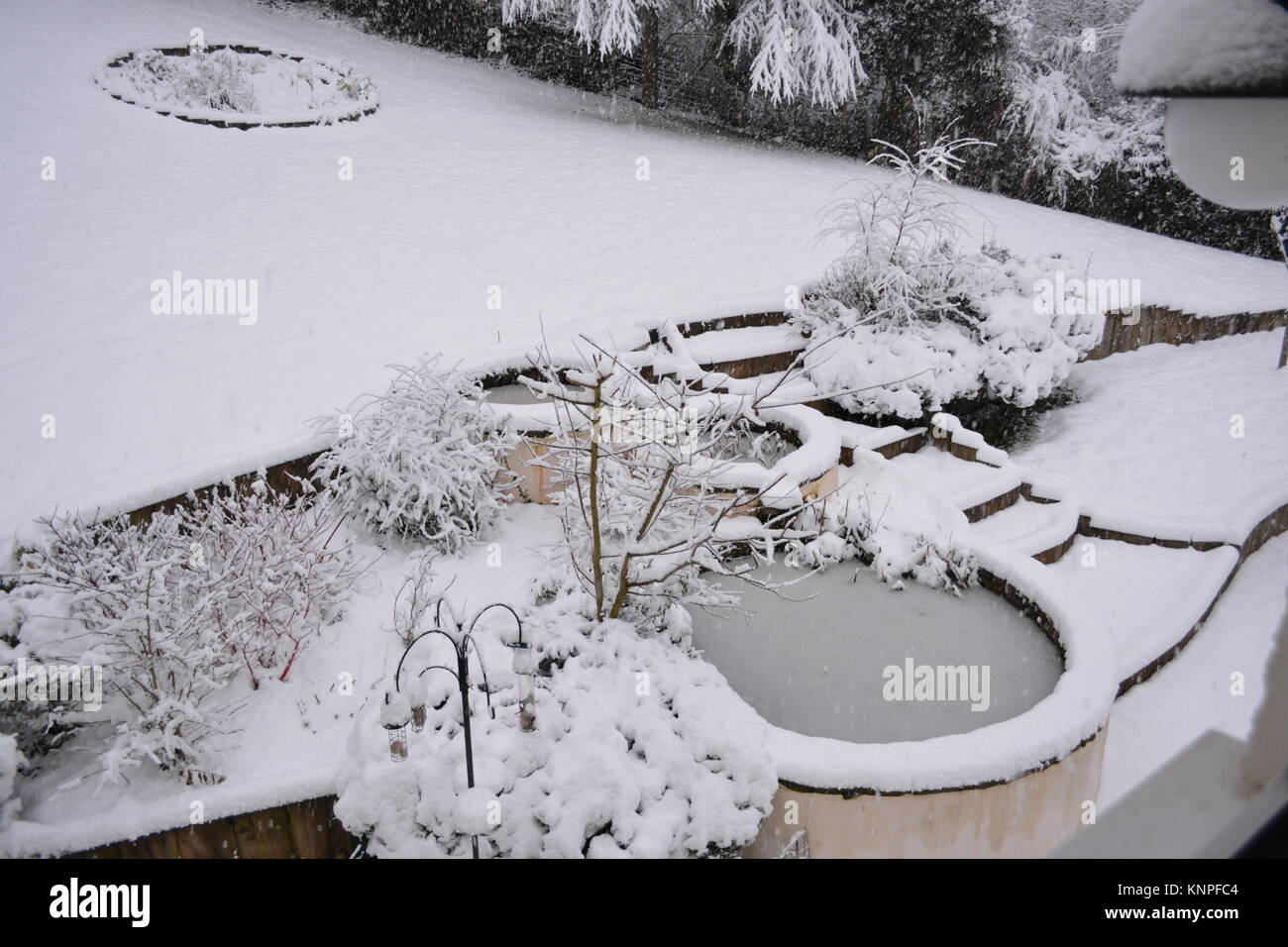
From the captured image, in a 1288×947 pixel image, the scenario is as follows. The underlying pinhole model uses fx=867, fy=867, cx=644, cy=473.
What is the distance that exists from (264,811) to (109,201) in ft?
28.2

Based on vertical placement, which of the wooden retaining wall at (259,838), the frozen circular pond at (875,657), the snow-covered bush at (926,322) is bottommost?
the wooden retaining wall at (259,838)

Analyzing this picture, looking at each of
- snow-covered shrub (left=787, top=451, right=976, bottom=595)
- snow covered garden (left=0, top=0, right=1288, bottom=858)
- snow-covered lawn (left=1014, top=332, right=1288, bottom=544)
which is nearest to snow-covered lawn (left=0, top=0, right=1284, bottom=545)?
snow covered garden (left=0, top=0, right=1288, bottom=858)

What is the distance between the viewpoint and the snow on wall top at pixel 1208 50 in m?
1.01

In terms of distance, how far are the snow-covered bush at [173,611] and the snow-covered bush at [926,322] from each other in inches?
206

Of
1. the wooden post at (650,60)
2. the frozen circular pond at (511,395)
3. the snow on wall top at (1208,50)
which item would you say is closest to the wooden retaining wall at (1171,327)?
the frozen circular pond at (511,395)

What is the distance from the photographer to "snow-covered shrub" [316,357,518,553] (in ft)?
17.3

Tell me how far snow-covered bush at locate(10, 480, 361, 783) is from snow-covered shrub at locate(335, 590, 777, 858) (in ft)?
2.64

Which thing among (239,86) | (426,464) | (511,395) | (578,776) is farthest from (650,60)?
(578,776)

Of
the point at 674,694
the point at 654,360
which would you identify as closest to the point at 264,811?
the point at 674,694

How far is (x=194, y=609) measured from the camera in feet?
12.8

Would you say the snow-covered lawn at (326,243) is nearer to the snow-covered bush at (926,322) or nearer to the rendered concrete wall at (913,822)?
the snow-covered bush at (926,322)

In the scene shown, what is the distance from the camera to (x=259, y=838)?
3.63 m
